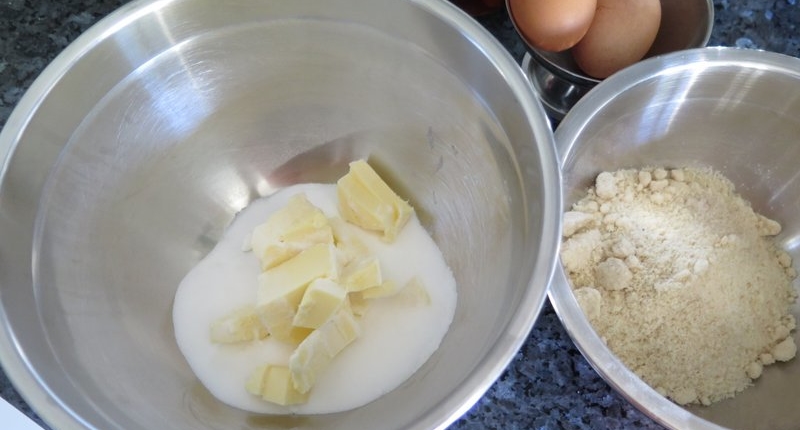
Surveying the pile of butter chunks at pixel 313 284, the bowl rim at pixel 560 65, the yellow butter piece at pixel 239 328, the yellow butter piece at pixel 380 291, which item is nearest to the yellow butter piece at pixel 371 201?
the pile of butter chunks at pixel 313 284

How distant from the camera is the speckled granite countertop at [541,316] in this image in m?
1.12

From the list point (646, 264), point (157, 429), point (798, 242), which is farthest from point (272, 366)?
point (798, 242)

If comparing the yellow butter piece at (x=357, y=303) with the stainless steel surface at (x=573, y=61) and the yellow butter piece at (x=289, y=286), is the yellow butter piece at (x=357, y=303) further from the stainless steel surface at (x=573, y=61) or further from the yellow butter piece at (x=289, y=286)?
the stainless steel surface at (x=573, y=61)

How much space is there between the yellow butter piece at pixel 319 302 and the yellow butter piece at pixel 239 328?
0.11 m

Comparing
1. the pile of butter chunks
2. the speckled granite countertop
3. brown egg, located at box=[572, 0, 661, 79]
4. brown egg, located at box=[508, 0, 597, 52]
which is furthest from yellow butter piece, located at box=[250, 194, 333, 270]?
brown egg, located at box=[572, 0, 661, 79]

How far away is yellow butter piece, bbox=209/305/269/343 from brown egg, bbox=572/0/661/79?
32.4 inches

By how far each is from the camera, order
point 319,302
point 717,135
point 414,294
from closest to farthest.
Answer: point 319,302 → point 414,294 → point 717,135

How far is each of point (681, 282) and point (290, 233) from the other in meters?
0.71

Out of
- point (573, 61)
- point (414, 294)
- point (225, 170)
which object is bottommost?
point (414, 294)

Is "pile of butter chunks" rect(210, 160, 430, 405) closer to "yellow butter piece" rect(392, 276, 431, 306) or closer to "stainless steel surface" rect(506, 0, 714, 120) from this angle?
"yellow butter piece" rect(392, 276, 431, 306)

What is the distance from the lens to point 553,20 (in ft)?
3.76

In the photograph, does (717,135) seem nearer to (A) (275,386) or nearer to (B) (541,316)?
(B) (541,316)

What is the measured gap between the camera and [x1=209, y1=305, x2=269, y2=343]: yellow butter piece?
1.09m

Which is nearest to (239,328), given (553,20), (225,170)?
(225,170)
